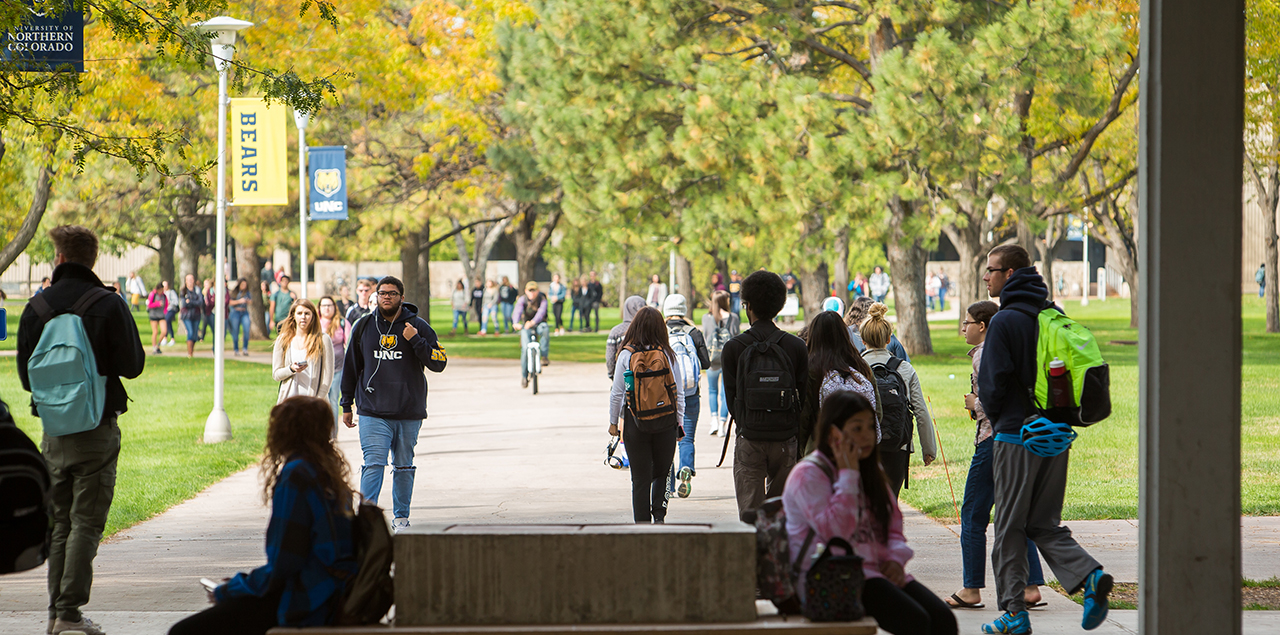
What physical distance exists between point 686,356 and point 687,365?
138mm

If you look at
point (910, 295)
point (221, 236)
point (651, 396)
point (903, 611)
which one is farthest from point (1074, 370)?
point (910, 295)

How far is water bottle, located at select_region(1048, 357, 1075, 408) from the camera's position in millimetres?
5906

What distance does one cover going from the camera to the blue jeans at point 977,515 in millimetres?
6738

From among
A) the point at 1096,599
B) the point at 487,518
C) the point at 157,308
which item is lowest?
the point at 487,518

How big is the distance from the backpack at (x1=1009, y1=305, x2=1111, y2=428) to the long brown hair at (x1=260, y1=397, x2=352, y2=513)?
321cm

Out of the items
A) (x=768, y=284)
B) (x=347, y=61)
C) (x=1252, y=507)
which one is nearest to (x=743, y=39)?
(x=347, y=61)

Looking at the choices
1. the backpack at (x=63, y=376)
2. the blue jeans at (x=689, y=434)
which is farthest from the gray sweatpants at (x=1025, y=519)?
the blue jeans at (x=689, y=434)

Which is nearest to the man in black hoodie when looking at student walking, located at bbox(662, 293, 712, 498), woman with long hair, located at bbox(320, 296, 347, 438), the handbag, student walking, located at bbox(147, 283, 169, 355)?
the handbag

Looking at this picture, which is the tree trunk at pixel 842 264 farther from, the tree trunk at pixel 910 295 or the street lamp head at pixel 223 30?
the street lamp head at pixel 223 30

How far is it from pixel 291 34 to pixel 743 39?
402 inches

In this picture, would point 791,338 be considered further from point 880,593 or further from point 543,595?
point 543,595

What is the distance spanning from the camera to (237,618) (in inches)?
182

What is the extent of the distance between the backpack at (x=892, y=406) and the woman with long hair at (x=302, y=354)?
203 inches

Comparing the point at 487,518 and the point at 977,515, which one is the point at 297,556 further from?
the point at 487,518
